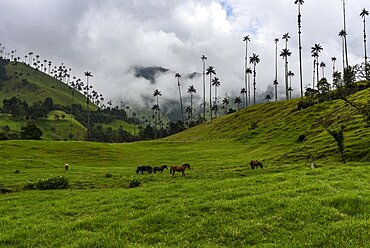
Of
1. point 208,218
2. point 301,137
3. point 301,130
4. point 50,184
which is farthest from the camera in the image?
point 301,130

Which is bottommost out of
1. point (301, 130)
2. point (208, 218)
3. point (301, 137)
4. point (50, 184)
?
point (50, 184)

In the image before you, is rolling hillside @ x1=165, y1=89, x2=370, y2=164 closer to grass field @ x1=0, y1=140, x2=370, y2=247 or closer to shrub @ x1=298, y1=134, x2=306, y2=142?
shrub @ x1=298, y1=134, x2=306, y2=142

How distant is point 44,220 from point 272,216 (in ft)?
39.5

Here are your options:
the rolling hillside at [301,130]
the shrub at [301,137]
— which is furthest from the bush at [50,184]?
the shrub at [301,137]

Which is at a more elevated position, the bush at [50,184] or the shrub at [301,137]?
the shrub at [301,137]

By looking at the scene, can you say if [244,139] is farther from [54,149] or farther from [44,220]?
[44,220]

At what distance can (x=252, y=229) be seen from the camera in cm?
1357

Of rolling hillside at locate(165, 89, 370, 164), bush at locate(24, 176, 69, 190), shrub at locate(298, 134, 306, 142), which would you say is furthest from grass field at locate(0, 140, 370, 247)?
shrub at locate(298, 134, 306, 142)

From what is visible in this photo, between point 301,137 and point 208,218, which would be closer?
point 208,218

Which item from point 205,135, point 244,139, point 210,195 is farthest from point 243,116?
point 210,195

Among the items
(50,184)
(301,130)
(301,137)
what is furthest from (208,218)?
(301,130)

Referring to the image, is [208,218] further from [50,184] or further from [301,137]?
[301,137]

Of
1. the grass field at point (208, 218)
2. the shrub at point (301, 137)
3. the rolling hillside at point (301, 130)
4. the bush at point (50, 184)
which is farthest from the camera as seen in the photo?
the shrub at point (301, 137)

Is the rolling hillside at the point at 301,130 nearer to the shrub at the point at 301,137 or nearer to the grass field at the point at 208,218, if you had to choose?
the shrub at the point at 301,137
